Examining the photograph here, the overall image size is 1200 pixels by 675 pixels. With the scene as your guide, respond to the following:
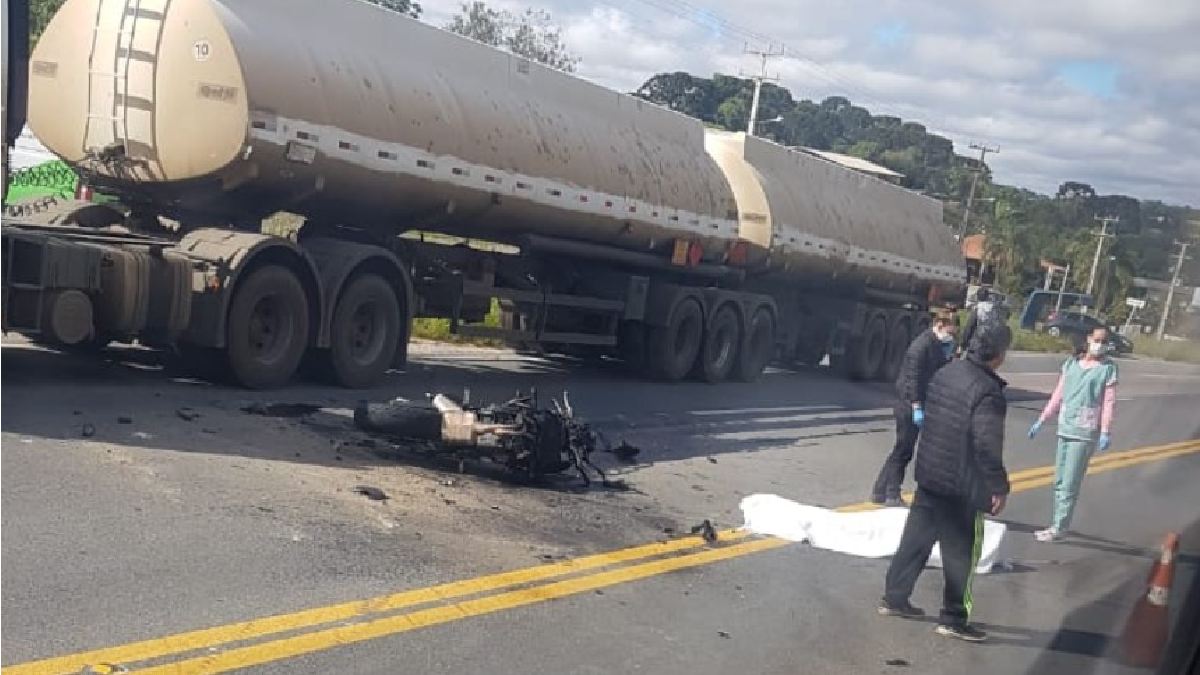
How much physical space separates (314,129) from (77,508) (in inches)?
190

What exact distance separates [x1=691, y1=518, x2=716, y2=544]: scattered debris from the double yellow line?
0.14 feet

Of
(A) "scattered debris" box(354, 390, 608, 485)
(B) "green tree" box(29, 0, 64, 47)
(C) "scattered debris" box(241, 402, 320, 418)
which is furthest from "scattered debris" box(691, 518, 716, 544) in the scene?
(B) "green tree" box(29, 0, 64, 47)

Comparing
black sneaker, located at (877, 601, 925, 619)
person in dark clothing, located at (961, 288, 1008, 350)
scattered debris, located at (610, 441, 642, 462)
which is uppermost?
person in dark clothing, located at (961, 288, 1008, 350)

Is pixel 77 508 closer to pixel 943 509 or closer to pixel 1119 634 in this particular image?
pixel 943 509

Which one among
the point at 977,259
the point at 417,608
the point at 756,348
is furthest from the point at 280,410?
the point at 756,348

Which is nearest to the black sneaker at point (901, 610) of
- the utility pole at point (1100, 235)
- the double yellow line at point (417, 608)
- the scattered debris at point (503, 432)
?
the double yellow line at point (417, 608)

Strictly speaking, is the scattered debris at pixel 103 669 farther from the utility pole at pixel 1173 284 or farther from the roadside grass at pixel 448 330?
the roadside grass at pixel 448 330

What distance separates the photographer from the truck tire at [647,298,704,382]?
1516 cm

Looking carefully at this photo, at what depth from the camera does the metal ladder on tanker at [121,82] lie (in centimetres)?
958

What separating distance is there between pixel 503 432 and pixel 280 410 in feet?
6.88

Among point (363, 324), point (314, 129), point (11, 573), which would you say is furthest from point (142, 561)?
point (363, 324)

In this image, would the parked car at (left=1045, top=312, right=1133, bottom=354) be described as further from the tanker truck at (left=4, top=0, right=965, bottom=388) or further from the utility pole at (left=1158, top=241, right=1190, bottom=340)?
the tanker truck at (left=4, top=0, right=965, bottom=388)

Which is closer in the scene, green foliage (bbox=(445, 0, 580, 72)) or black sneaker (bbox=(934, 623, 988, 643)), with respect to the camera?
black sneaker (bbox=(934, 623, 988, 643))

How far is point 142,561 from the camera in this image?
5.46 meters
